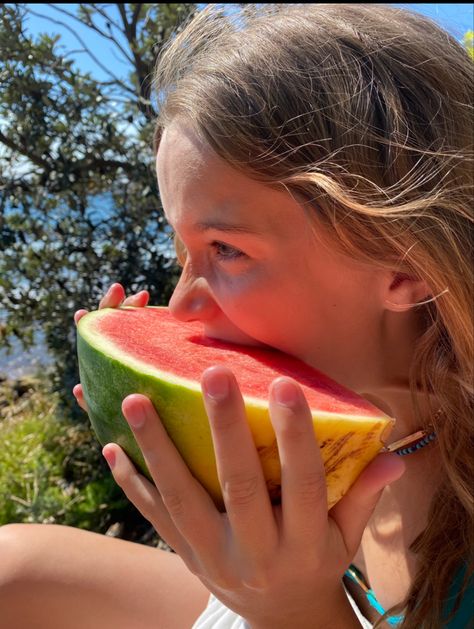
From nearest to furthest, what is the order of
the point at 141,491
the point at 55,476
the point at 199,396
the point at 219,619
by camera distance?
the point at 199,396
the point at 141,491
the point at 219,619
the point at 55,476

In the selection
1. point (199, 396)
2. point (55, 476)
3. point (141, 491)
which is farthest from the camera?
point (55, 476)

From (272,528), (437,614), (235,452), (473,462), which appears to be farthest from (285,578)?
(473,462)

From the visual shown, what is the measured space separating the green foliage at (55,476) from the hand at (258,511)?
1.78 metres

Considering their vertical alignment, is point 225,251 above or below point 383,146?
below

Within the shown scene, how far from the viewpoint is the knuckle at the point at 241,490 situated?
1125mm

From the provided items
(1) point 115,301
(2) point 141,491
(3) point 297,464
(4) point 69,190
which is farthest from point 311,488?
(4) point 69,190

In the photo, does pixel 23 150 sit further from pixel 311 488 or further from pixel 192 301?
pixel 311 488

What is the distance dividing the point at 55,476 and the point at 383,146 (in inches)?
102

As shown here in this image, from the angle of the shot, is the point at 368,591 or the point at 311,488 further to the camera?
the point at 368,591

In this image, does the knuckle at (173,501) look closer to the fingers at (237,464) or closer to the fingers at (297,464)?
the fingers at (237,464)

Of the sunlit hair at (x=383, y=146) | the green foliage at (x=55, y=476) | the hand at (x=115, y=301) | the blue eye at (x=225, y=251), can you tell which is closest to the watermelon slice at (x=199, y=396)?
the hand at (x=115, y=301)

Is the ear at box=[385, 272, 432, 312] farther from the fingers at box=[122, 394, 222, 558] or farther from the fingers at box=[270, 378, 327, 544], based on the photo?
the fingers at box=[122, 394, 222, 558]

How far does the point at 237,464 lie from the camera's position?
110 centimetres

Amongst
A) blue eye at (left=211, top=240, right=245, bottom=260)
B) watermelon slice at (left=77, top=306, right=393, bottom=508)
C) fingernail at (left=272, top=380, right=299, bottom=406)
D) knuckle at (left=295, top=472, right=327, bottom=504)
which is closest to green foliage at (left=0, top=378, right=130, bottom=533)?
watermelon slice at (left=77, top=306, right=393, bottom=508)
